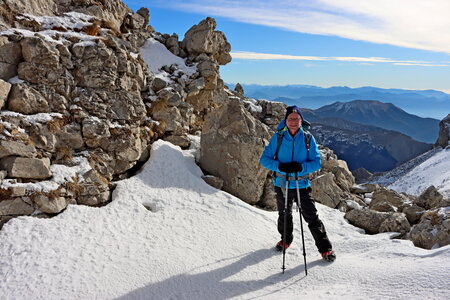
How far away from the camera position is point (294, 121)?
Answer: 7.83 meters

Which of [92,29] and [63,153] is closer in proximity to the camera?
[63,153]

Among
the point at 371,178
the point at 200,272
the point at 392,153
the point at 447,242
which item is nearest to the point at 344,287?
the point at 200,272

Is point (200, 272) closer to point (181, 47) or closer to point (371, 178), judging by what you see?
point (181, 47)

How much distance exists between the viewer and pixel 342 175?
2089cm

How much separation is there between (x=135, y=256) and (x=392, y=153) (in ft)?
654

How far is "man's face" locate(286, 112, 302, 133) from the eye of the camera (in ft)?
25.7

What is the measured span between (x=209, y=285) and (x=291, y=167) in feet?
12.2

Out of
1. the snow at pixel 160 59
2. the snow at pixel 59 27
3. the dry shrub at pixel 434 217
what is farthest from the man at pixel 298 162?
the snow at pixel 160 59

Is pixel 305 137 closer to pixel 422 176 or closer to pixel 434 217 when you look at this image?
pixel 434 217

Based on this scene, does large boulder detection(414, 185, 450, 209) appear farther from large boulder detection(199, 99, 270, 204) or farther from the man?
the man

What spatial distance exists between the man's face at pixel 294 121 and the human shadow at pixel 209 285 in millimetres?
3776

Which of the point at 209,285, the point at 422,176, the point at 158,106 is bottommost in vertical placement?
the point at 422,176

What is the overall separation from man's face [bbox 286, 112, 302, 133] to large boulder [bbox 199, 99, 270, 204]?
5991 mm

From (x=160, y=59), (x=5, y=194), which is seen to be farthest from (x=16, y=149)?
(x=160, y=59)
